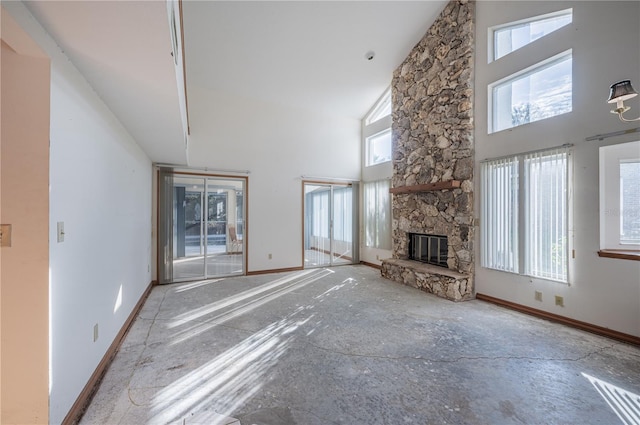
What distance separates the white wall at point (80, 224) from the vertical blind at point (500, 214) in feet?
15.3

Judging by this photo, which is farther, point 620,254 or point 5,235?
point 620,254

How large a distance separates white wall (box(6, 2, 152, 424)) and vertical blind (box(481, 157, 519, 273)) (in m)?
4.65

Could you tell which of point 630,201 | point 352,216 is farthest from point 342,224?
point 630,201

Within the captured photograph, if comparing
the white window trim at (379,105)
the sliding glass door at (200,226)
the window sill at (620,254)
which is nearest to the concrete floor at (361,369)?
the window sill at (620,254)

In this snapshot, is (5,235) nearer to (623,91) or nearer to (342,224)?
(623,91)

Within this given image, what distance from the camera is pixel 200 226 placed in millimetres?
5590

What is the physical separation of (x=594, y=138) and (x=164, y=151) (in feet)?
18.1

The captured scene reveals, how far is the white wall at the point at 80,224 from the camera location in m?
1.57

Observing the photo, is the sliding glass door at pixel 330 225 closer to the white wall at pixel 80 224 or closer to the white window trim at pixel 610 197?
the white wall at pixel 80 224

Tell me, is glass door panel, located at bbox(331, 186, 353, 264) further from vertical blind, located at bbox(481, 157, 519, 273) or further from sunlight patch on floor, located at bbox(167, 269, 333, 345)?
vertical blind, located at bbox(481, 157, 519, 273)

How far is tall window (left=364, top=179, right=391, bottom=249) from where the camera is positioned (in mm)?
6270

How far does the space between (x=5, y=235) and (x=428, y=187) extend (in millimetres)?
4830

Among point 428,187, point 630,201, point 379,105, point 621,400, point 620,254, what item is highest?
point 379,105

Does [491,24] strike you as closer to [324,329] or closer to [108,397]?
[324,329]
